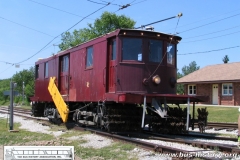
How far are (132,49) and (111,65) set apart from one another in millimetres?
861

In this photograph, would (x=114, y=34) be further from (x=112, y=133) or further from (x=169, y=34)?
(x=112, y=133)

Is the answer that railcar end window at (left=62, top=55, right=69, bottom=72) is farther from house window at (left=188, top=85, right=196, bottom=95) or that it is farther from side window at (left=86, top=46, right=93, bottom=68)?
house window at (left=188, top=85, right=196, bottom=95)

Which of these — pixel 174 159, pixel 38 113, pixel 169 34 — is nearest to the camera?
pixel 174 159

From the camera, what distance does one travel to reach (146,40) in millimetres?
10070

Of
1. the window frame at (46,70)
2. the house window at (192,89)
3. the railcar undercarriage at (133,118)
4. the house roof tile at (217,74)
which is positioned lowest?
the railcar undercarriage at (133,118)

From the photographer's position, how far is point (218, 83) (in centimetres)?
3209

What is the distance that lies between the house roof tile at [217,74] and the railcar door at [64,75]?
20283mm

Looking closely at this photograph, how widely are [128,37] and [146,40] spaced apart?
0.60 metres

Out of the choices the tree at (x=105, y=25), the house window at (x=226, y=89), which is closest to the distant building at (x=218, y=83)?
the house window at (x=226, y=89)

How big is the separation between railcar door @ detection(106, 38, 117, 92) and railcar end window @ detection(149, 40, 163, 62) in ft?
3.81

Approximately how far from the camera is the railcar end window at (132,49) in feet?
32.5

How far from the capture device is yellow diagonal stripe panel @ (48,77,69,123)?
13266 millimetres

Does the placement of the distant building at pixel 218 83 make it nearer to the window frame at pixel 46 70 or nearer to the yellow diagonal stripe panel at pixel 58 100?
the window frame at pixel 46 70

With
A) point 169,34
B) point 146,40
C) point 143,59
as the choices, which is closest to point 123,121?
point 143,59
